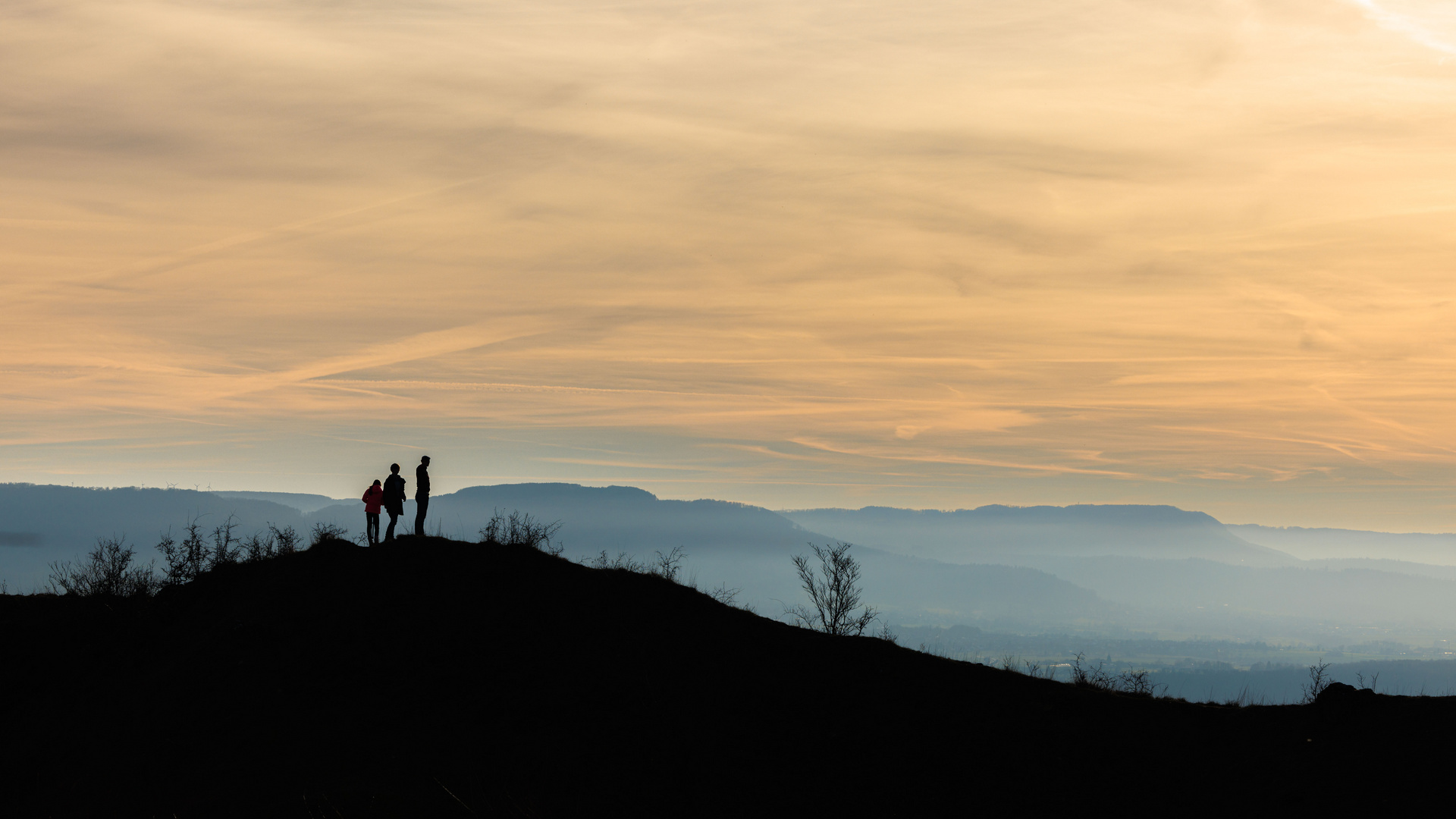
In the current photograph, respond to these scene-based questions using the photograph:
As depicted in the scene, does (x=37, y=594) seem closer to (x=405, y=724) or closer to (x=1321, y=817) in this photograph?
(x=405, y=724)

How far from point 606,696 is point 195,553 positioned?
2082cm

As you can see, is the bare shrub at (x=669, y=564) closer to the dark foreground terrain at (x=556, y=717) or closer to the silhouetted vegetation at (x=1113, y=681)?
the dark foreground terrain at (x=556, y=717)

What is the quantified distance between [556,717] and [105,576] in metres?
22.7

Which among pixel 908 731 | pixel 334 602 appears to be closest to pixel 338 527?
pixel 334 602

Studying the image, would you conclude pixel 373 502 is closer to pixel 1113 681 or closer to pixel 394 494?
pixel 394 494

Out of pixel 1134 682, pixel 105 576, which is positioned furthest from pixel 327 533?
pixel 1134 682

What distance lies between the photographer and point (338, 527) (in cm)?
3133

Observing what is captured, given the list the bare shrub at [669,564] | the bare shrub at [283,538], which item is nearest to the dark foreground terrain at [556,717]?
the bare shrub at [669,564]

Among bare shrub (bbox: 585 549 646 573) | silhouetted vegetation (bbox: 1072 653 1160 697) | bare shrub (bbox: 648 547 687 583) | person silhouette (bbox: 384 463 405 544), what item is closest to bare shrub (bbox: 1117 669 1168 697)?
silhouetted vegetation (bbox: 1072 653 1160 697)

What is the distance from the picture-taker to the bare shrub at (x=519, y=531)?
32312 mm

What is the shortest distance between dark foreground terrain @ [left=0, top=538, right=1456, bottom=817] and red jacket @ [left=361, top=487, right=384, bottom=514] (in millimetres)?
1632

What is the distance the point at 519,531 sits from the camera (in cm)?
3478

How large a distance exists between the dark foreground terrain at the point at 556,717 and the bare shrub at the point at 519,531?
464 cm

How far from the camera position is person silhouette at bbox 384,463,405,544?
28.4 meters
